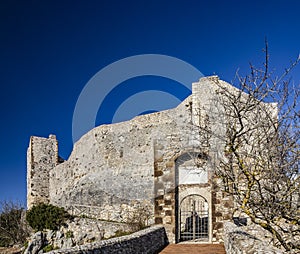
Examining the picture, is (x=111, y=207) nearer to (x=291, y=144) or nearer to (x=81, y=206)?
(x=81, y=206)

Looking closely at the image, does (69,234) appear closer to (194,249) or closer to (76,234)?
(76,234)

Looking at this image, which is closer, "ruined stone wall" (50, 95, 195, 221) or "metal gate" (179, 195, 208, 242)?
"metal gate" (179, 195, 208, 242)

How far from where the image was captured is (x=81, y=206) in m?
21.7

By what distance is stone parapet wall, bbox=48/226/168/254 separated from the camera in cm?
576

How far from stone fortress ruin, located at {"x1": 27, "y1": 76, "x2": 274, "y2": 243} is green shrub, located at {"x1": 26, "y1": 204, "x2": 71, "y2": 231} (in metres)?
3.10

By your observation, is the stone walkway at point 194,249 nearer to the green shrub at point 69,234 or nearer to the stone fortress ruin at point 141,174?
the stone fortress ruin at point 141,174

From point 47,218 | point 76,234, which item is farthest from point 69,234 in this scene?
point 47,218

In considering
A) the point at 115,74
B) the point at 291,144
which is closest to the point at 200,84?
the point at 115,74

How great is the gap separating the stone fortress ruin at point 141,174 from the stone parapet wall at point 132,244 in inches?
40.0

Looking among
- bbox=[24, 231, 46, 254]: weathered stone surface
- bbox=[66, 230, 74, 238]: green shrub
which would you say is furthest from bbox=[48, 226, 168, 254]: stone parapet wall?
bbox=[24, 231, 46, 254]: weathered stone surface

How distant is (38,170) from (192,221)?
668 inches

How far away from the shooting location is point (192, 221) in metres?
16.7

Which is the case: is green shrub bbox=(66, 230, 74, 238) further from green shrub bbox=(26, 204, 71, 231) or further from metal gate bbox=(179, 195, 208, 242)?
metal gate bbox=(179, 195, 208, 242)

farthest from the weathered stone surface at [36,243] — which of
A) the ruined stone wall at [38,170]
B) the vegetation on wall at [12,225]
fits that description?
the ruined stone wall at [38,170]
